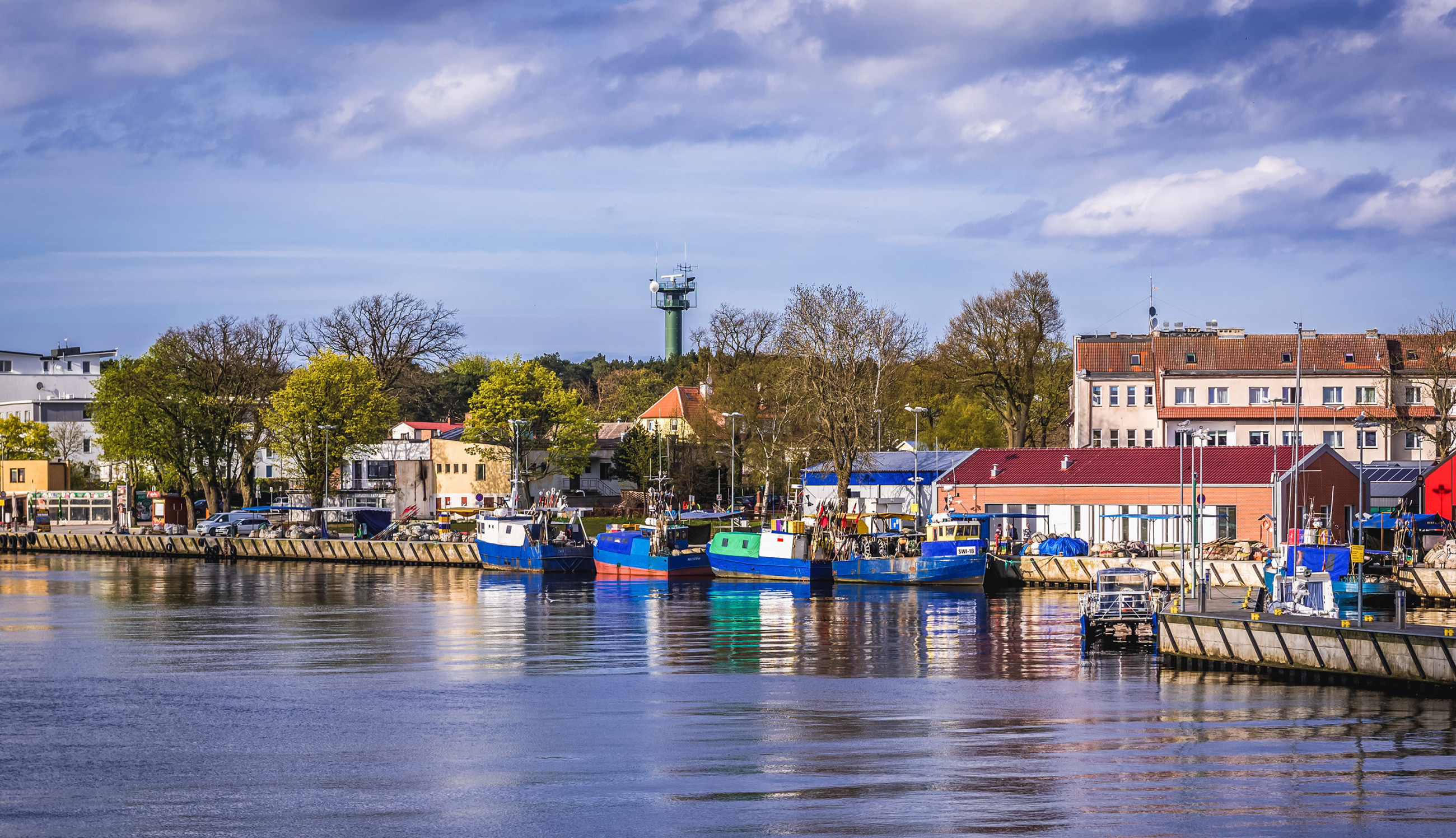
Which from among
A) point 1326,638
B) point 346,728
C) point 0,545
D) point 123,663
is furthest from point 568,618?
point 0,545

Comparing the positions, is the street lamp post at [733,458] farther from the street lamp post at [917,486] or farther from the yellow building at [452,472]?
the yellow building at [452,472]

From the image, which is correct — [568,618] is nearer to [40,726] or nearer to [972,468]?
[40,726]

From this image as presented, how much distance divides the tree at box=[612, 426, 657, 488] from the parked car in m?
27.1

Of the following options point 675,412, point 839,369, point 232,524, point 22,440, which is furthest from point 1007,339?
point 22,440

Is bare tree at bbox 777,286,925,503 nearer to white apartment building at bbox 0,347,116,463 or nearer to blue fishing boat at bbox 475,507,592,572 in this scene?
blue fishing boat at bbox 475,507,592,572

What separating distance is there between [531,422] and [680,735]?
79.7m

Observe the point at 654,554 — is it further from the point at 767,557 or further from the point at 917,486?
the point at 917,486

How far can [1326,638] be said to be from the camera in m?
35.7

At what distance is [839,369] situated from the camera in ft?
281

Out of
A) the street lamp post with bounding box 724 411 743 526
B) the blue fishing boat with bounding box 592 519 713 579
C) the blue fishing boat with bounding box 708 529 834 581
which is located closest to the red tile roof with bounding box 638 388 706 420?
the street lamp post with bounding box 724 411 743 526

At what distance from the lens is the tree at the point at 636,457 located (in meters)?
110

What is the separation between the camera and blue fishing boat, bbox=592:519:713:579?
75.5 meters

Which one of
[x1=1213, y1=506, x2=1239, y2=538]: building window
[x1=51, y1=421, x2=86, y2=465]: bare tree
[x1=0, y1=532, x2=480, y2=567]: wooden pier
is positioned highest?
[x1=51, y1=421, x2=86, y2=465]: bare tree

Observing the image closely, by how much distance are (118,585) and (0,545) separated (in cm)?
4639
